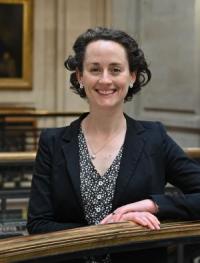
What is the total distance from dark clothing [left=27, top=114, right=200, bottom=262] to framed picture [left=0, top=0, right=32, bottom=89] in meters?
11.5

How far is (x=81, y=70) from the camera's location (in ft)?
6.54

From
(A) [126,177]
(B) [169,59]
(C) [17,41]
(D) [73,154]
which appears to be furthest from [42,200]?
(C) [17,41]

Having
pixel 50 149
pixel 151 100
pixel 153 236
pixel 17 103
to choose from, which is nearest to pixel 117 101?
pixel 50 149

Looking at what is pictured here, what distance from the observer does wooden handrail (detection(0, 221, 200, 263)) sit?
4.95ft

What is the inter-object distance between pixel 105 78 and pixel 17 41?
11.7 meters

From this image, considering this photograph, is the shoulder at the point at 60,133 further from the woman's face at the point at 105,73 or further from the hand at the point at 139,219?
the hand at the point at 139,219

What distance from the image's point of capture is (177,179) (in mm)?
2008

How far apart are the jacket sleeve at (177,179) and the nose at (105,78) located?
267 millimetres

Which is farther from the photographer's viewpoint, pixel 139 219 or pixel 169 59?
pixel 169 59

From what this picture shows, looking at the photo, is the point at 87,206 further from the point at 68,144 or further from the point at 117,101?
the point at 117,101

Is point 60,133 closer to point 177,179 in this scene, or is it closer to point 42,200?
point 42,200

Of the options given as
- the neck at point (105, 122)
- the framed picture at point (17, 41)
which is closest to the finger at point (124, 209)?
the neck at point (105, 122)

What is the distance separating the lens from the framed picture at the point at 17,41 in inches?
525

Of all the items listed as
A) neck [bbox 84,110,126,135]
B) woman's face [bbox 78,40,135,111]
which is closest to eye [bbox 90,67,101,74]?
woman's face [bbox 78,40,135,111]
